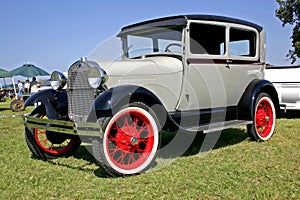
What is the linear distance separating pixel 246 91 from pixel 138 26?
203 centimetres

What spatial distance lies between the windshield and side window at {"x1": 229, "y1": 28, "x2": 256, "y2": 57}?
3.25 feet

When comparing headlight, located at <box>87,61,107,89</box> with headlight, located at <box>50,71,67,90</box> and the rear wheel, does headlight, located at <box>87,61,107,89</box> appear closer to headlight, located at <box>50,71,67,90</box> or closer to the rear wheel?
headlight, located at <box>50,71,67,90</box>

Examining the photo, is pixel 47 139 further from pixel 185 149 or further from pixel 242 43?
pixel 242 43

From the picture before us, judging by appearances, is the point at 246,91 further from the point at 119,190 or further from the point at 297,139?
the point at 119,190

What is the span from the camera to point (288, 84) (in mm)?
7824

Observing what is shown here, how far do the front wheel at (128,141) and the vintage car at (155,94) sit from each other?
0.01 m

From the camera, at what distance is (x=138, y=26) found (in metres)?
4.79

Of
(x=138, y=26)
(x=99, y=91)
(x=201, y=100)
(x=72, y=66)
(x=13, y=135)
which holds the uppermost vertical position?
(x=138, y=26)

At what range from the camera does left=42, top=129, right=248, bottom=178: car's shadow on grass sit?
13.0 ft

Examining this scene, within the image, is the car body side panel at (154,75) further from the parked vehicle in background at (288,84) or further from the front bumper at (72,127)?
the parked vehicle in background at (288,84)

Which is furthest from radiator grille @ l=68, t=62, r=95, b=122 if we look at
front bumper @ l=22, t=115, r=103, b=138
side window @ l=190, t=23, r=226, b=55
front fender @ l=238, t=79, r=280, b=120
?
front fender @ l=238, t=79, r=280, b=120

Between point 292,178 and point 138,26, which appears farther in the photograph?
point 138,26

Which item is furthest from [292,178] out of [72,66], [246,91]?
[72,66]

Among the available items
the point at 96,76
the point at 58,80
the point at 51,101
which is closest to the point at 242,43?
the point at 96,76
